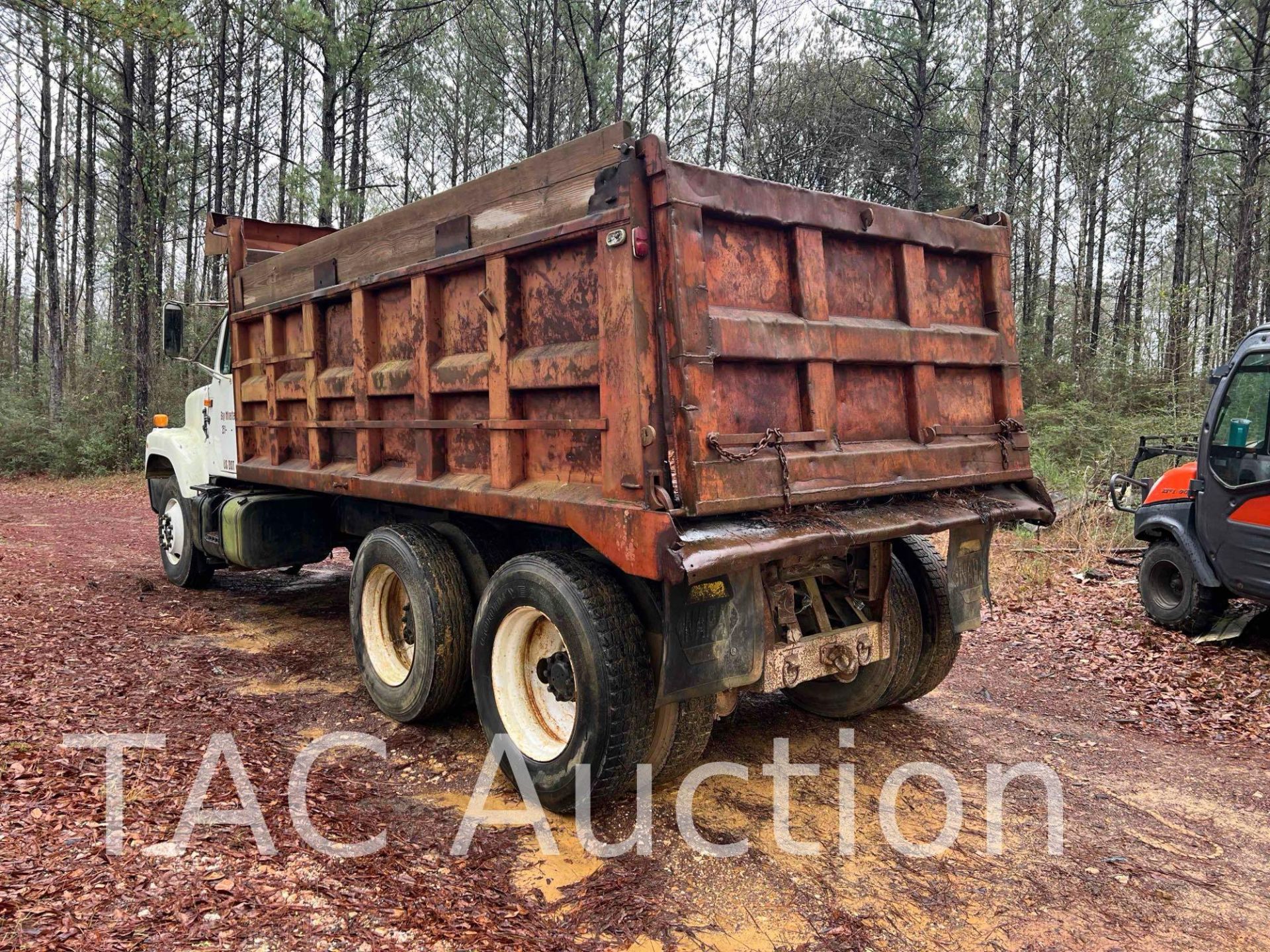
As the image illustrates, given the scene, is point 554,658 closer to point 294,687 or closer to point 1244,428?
point 294,687

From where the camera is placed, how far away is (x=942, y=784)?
3939mm

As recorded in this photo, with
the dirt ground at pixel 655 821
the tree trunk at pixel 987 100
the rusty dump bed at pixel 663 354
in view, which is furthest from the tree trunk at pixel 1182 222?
the rusty dump bed at pixel 663 354

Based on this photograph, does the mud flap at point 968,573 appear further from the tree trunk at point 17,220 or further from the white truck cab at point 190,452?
the tree trunk at point 17,220

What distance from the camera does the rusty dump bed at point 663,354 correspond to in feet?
10.2

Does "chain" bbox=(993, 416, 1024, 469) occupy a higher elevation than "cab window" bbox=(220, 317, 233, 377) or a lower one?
lower

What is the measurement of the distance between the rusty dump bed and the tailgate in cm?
1

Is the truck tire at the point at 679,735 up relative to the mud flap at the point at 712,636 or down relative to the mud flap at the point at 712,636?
down

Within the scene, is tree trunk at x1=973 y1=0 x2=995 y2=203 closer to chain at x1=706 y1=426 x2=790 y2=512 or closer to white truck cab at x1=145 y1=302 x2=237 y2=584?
white truck cab at x1=145 y1=302 x2=237 y2=584

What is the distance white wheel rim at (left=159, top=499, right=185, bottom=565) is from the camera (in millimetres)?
7863

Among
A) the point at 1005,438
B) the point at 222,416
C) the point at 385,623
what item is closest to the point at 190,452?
the point at 222,416

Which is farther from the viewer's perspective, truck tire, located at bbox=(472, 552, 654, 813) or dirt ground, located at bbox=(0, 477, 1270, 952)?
truck tire, located at bbox=(472, 552, 654, 813)

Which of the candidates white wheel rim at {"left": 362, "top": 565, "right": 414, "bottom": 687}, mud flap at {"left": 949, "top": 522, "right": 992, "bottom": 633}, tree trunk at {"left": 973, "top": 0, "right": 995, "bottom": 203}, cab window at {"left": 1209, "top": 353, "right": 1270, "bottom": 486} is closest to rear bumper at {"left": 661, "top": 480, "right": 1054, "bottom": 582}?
mud flap at {"left": 949, "top": 522, "right": 992, "bottom": 633}

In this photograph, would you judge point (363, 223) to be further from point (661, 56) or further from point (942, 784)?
point (661, 56)

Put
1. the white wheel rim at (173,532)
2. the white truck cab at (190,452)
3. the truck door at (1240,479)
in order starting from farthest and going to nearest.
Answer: the white wheel rim at (173,532), the white truck cab at (190,452), the truck door at (1240,479)
